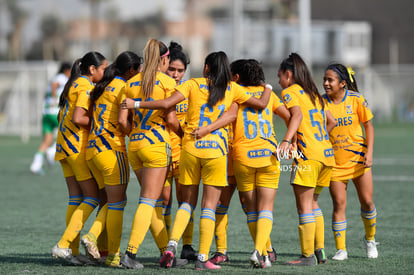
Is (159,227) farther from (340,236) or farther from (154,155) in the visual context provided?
(340,236)

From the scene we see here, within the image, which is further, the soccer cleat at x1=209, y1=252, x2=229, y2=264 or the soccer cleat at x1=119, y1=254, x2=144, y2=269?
the soccer cleat at x1=209, y1=252, x2=229, y2=264

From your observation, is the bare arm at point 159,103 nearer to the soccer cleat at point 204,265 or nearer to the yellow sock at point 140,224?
the yellow sock at point 140,224

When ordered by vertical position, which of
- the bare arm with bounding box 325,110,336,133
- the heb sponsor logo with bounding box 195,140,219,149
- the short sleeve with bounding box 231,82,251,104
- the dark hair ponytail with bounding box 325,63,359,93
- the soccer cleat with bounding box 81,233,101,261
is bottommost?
the soccer cleat with bounding box 81,233,101,261

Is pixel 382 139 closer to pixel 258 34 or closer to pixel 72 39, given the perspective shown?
pixel 258 34

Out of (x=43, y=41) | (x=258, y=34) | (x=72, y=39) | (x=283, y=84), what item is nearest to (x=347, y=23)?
(x=258, y=34)

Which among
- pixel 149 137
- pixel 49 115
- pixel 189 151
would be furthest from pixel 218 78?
pixel 49 115

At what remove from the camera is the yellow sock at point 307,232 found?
632 cm

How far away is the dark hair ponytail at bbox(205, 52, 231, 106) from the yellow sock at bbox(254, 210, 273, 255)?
112 cm

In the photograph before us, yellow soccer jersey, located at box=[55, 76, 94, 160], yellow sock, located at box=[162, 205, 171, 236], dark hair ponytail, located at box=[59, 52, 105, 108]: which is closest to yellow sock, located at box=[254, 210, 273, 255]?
yellow sock, located at box=[162, 205, 171, 236]

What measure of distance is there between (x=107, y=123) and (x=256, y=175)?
4.79ft

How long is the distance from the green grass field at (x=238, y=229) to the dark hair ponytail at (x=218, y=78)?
1.57m

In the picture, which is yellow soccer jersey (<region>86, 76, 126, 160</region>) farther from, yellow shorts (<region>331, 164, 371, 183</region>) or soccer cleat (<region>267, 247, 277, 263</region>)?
yellow shorts (<region>331, 164, 371, 183</region>)

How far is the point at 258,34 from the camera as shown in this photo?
65.1 m

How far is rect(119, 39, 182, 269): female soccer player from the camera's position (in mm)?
6125
